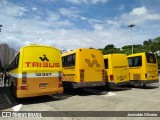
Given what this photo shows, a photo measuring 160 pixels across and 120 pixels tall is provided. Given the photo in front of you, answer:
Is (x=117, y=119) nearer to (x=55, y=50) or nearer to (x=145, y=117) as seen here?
(x=145, y=117)

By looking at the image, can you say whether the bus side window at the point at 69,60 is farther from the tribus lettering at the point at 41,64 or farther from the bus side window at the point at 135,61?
the bus side window at the point at 135,61

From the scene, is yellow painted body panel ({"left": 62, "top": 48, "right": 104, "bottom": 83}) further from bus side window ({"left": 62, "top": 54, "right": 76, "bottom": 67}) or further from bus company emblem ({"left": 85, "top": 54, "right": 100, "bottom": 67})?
bus side window ({"left": 62, "top": 54, "right": 76, "bottom": 67})

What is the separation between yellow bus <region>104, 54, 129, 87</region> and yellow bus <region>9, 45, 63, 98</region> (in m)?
4.90

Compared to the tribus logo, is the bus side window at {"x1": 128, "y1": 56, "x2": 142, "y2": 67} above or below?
above

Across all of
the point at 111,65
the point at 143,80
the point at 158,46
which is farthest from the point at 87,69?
the point at 158,46

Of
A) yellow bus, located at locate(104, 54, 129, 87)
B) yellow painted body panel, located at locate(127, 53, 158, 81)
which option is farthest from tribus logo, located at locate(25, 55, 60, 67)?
yellow painted body panel, located at locate(127, 53, 158, 81)

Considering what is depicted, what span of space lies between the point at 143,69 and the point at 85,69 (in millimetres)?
5344

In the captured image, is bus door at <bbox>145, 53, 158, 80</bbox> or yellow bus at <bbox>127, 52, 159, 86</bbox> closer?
yellow bus at <bbox>127, 52, 159, 86</bbox>

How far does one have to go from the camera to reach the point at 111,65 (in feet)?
52.4

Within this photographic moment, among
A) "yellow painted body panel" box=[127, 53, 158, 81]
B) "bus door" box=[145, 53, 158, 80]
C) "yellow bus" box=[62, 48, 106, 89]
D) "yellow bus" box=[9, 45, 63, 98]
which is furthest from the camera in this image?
"bus door" box=[145, 53, 158, 80]

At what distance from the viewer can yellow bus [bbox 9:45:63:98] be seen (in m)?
11.0

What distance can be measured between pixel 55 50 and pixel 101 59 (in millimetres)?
3758

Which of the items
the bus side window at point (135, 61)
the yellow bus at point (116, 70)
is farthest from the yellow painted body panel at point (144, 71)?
the yellow bus at point (116, 70)

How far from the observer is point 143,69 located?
57.0ft
